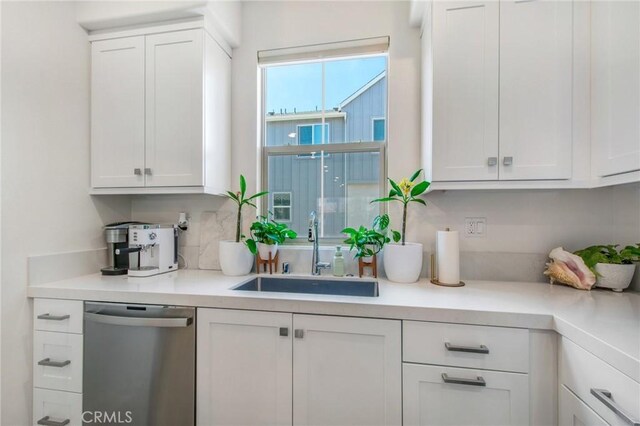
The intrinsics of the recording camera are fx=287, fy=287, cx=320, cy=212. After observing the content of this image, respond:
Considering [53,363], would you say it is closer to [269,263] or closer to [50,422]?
[50,422]

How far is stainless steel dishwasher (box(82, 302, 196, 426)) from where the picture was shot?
1324mm

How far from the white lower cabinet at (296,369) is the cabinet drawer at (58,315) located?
26.3 inches

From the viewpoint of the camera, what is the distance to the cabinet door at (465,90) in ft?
4.70

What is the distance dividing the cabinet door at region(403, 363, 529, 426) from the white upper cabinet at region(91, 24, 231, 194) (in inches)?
59.0

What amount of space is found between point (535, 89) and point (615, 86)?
0.91 ft

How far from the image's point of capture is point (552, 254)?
5.08 ft

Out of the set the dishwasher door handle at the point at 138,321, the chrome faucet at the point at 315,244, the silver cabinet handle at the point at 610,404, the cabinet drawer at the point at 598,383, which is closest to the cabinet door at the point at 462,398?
the cabinet drawer at the point at 598,383

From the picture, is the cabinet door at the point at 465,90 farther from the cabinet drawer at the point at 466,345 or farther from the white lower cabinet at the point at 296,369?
the white lower cabinet at the point at 296,369

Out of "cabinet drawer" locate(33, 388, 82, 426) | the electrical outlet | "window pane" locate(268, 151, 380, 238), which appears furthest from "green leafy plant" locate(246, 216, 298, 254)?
"cabinet drawer" locate(33, 388, 82, 426)

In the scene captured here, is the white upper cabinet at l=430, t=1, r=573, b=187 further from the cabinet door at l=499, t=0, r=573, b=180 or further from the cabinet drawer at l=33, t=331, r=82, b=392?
the cabinet drawer at l=33, t=331, r=82, b=392

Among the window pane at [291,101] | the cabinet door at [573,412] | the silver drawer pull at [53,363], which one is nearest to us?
the cabinet door at [573,412]

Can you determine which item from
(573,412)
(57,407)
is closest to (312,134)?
(573,412)

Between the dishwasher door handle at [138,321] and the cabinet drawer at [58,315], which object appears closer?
the dishwasher door handle at [138,321]

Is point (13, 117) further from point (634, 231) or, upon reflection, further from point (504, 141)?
point (634, 231)
